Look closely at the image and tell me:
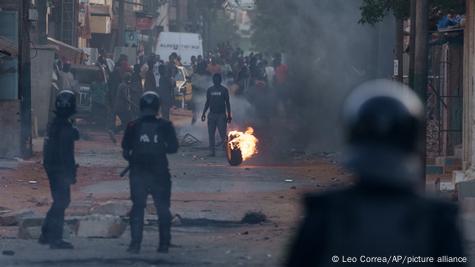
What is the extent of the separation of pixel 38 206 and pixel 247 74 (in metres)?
25.8

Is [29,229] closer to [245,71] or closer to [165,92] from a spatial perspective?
[165,92]

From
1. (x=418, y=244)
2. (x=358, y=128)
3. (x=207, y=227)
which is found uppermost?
(x=358, y=128)

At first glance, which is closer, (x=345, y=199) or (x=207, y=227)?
(x=345, y=199)

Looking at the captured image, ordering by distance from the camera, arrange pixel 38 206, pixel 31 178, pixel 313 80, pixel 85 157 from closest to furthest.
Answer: pixel 38 206
pixel 31 178
pixel 85 157
pixel 313 80

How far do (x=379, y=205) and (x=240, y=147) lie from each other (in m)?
17.9

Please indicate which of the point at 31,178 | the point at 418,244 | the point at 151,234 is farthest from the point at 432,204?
the point at 31,178

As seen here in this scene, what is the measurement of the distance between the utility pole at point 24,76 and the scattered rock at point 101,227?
876cm

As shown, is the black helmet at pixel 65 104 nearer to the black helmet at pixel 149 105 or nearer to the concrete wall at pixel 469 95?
the black helmet at pixel 149 105

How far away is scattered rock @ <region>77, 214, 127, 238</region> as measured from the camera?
40.2 feet

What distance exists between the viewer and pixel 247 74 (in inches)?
1586

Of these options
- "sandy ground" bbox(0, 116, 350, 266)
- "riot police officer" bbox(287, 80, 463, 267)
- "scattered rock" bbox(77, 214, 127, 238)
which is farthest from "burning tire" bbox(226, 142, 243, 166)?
"riot police officer" bbox(287, 80, 463, 267)

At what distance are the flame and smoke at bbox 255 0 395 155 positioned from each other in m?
2.77

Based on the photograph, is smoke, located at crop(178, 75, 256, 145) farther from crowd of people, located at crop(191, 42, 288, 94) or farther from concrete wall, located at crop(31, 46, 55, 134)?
concrete wall, located at crop(31, 46, 55, 134)

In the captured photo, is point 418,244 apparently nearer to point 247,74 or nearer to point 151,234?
point 151,234
